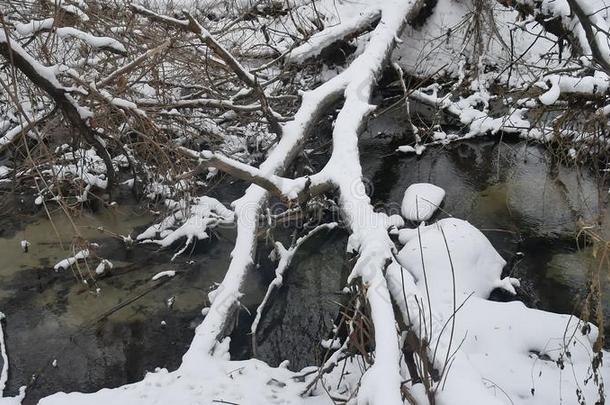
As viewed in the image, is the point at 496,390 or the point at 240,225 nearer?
the point at 496,390

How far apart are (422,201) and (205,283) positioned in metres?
2.27

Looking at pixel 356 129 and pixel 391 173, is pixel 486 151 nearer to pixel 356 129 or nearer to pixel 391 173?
pixel 391 173

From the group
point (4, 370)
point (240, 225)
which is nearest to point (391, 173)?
point (240, 225)

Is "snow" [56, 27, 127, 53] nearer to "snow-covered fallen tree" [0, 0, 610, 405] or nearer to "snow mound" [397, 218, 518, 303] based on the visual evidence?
"snow-covered fallen tree" [0, 0, 610, 405]

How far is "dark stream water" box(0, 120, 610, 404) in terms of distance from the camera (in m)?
3.87

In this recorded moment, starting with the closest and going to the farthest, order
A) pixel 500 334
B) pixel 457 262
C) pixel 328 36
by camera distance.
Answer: pixel 500 334, pixel 457 262, pixel 328 36

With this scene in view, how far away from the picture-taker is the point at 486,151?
21.4 ft

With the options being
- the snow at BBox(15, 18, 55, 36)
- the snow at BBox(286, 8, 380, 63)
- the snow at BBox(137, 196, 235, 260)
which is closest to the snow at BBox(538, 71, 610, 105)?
the snow at BBox(137, 196, 235, 260)

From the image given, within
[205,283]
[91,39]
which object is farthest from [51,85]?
[205,283]

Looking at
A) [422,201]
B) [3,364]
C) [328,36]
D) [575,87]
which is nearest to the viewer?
[3,364]

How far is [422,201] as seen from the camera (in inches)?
209

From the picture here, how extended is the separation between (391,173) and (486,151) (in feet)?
4.24

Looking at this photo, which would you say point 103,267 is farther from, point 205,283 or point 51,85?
point 51,85

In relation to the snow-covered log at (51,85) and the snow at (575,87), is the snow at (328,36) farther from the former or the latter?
the snow at (575,87)
